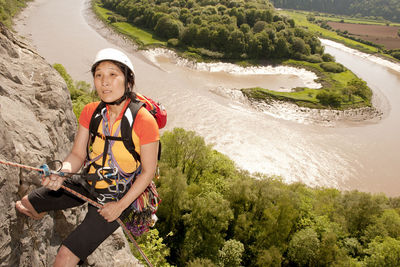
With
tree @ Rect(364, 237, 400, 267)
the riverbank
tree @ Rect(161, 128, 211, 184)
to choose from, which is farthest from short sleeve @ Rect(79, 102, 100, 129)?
the riverbank

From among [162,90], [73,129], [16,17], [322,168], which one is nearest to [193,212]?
[73,129]

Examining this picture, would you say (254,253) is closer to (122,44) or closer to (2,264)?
(2,264)

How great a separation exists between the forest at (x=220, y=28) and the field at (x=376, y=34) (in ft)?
152

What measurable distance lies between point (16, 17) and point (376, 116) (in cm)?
6952

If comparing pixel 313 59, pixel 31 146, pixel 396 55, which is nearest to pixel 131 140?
pixel 31 146

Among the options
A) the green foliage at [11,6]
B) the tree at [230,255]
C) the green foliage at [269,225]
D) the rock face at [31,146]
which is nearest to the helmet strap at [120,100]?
the rock face at [31,146]

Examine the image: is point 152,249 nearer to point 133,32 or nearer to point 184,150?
point 184,150

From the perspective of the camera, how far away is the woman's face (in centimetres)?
378

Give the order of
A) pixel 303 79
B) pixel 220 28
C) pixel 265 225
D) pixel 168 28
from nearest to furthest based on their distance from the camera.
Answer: pixel 265 225 < pixel 303 79 < pixel 220 28 < pixel 168 28

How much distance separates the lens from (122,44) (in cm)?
5566

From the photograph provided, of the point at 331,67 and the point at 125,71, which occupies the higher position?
the point at 125,71

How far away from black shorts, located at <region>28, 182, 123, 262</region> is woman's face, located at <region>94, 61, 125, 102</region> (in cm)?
162

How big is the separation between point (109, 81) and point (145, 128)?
2.88 feet

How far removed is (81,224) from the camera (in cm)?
405
